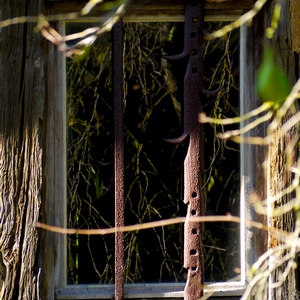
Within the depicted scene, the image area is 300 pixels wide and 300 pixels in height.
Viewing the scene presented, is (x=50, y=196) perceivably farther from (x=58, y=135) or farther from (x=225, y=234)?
(x=225, y=234)

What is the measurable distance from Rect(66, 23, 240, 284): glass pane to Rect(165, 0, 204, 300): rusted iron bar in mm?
268

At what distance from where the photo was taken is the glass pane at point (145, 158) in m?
2.91

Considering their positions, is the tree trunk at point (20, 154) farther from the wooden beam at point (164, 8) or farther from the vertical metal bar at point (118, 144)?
the vertical metal bar at point (118, 144)

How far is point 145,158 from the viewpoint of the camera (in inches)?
127

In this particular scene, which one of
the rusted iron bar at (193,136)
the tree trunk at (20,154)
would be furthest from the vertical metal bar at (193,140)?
the tree trunk at (20,154)

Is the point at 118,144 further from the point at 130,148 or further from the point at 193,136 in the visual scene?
the point at 130,148

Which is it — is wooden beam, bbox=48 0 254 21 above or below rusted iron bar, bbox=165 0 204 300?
above

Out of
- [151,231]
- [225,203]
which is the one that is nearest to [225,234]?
[225,203]

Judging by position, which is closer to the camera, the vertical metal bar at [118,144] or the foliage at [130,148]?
the vertical metal bar at [118,144]

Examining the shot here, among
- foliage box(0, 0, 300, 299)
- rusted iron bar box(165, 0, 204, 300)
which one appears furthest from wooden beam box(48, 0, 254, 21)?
foliage box(0, 0, 300, 299)

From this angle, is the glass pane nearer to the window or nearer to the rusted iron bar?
the window

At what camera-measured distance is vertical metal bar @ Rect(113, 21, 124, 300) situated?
2514mm

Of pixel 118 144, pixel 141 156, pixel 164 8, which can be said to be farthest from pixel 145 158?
pixel 164 8

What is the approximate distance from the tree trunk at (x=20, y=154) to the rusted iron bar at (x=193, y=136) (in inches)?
21.1
